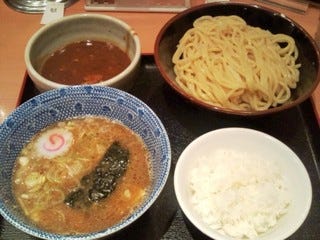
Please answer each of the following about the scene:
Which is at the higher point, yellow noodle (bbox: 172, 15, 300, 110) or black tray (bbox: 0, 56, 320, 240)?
yellow noodle (bbox: 172, 15, 300, 110)

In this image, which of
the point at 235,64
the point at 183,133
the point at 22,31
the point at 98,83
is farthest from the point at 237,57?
the point at 22,31

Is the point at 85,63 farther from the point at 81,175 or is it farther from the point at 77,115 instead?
the point at 81,175

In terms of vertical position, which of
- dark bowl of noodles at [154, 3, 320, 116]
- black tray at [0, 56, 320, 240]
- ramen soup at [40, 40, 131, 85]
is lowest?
black tray at [0, 56, 320, 240]

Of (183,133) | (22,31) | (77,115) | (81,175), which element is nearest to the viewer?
(81,175)

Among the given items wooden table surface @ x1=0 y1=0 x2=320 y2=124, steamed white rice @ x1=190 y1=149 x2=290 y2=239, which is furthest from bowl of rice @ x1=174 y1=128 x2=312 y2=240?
wooden table surface @ x1=0 y1=0 x2=320 y2=124

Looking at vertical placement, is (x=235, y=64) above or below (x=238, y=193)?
above

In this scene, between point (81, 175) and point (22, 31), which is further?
point (22, 31)

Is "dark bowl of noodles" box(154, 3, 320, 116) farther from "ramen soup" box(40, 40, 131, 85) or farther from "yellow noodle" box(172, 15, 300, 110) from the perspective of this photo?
"ramen soup" box(40, 40, 131, 85)

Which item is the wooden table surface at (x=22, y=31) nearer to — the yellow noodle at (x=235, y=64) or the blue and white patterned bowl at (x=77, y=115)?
the yellow noodle at (x=235, y=64)
